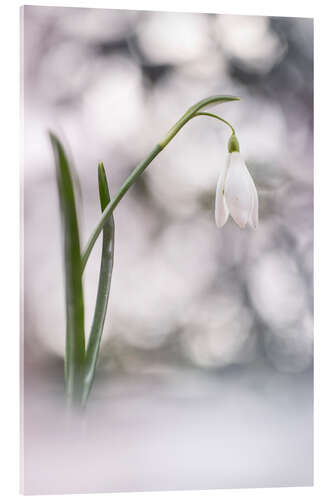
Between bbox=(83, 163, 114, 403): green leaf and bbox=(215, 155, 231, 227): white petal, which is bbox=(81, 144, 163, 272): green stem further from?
bbox=(215, 155, 231, 227): white petal

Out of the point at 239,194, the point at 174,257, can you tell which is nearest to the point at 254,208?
the point at 239,194

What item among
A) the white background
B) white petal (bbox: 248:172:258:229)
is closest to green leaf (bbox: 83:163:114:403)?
the white background

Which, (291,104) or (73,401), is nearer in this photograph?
(73,401)

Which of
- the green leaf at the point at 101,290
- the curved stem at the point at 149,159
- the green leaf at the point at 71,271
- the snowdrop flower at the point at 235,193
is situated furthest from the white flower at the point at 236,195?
the green leaf at the point at 71,271

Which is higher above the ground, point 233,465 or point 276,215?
point 276,215

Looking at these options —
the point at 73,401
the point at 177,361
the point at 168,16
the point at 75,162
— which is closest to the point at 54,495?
the point at 73,401

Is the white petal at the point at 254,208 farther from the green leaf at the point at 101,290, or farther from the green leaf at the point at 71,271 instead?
the green leaf at the point at 71,271

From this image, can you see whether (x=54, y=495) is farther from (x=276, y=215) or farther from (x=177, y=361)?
(x=276, y=215)
